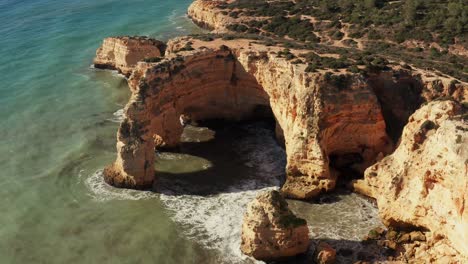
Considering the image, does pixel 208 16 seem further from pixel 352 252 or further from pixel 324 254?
pixel 324 254

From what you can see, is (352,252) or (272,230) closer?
(272,230)

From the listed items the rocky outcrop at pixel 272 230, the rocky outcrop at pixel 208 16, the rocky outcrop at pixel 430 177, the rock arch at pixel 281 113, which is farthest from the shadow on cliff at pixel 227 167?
the rocky outcrop at pixel 208 16

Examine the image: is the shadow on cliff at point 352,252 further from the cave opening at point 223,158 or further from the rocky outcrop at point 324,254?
the cave opening at point 223,158

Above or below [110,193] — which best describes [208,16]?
above

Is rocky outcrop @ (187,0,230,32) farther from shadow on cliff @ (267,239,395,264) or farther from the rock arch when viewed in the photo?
shadow on cliff @ (267,239,395,264)

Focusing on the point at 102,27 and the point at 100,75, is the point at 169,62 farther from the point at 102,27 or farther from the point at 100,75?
the point at 102,27

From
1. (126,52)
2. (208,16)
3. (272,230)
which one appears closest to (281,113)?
(272,230)

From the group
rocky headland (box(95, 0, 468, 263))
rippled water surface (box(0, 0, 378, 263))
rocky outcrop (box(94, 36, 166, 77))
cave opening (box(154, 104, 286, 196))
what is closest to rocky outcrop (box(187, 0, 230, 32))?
rocky outcrop (box(94, 36, 166, 77))
